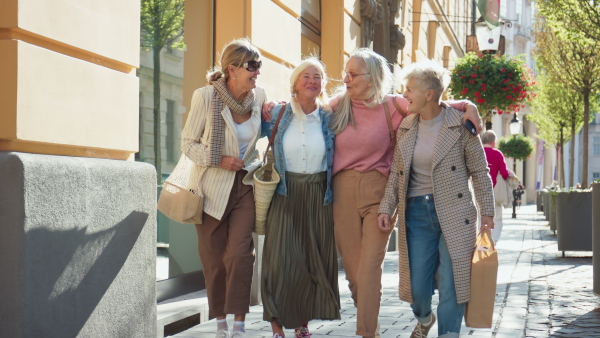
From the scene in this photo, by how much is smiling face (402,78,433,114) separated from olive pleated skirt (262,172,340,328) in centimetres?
74

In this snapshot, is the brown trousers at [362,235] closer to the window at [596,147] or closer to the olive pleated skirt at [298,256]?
the olive pleated skirt at [298,256]

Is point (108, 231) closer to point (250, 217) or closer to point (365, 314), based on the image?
point (250, 217)

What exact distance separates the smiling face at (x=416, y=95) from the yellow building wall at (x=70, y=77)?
5.63 feet

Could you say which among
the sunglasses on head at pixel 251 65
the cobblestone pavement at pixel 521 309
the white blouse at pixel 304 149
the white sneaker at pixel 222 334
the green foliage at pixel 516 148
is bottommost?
the cobblestone pavement at pixel 521 309

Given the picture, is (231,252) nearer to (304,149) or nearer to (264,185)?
(264,185)

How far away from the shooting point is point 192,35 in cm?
808

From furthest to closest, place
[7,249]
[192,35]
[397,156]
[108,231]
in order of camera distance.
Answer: [192,35] < [397,156] < [108,231] < [7,249]

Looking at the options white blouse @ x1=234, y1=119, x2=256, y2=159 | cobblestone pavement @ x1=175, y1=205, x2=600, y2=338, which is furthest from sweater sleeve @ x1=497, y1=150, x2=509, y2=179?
white blouse @ x1=234, y1=119, x2=256, y2=159

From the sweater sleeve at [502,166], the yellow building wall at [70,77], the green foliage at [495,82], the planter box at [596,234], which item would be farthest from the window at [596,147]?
the yellow building wall at [70,77]

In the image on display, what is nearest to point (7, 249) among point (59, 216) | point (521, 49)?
point (59, 216)

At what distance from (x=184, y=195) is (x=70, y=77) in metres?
1.13

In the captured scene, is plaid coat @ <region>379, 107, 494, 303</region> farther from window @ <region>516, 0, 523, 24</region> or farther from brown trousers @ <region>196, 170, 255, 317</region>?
window @ <region>516, 0, 523, 24</region>

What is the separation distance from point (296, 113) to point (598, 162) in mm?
90539

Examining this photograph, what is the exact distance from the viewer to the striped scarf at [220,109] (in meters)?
5.71
